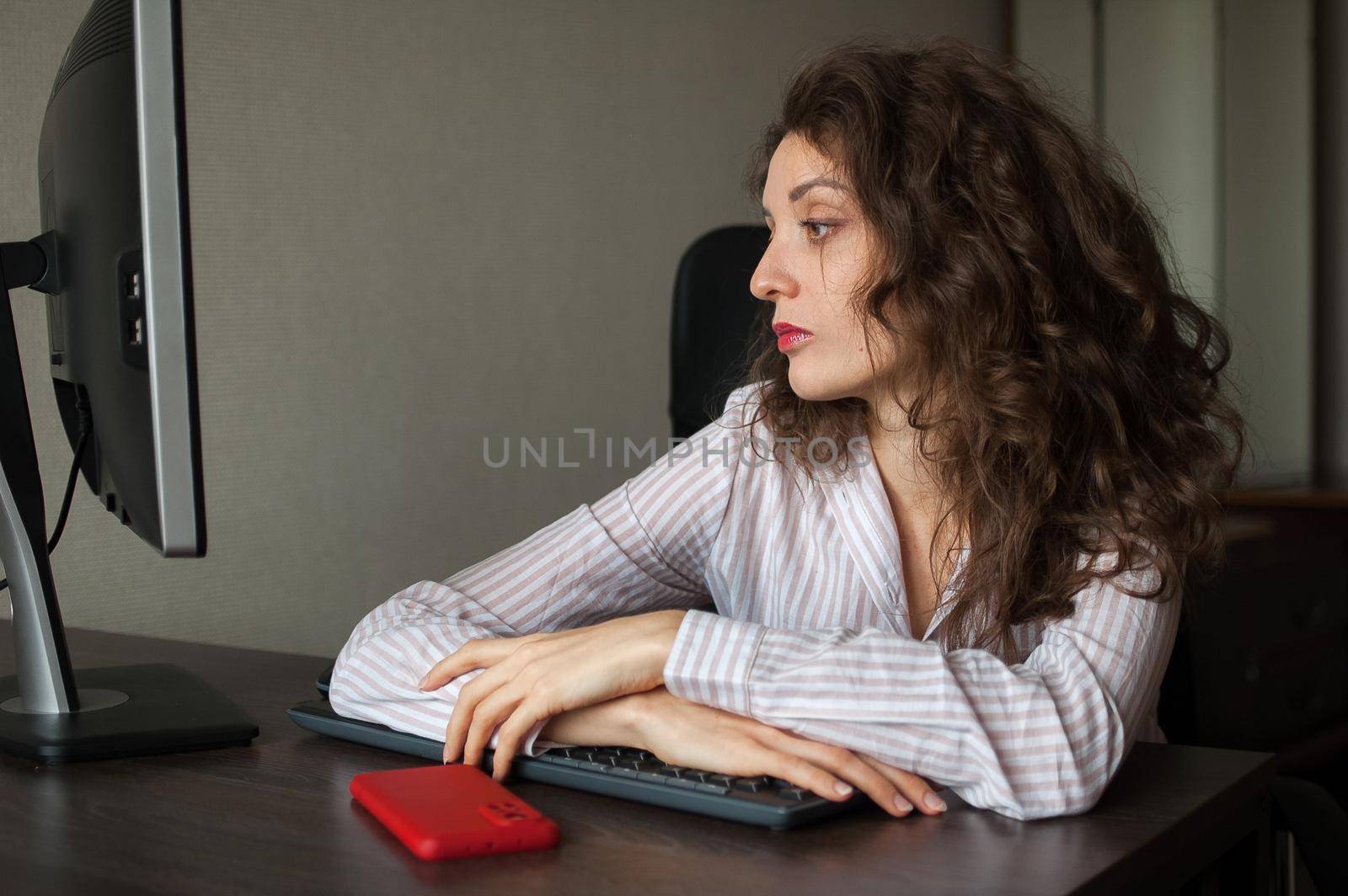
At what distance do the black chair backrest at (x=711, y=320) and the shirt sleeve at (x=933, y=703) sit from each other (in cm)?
104

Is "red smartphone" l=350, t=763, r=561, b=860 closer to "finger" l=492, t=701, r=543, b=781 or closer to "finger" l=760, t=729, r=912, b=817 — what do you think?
"finger" l=492, t=701, r=543, b=781

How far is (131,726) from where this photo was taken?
90cm

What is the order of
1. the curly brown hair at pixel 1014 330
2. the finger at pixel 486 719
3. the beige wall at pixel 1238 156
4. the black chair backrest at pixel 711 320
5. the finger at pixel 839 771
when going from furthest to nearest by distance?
1. the beige wall at pixel 1238 156
2. the black chair backrest at pixel 711 320
3. the curly brown hair at pixel 1014 330
4. the finger at pixel 486 719
5. the finger at pixel 839 771

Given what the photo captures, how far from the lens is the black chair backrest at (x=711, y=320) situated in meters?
1.88

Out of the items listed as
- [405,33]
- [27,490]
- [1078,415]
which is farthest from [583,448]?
[27,490]

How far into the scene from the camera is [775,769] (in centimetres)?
76

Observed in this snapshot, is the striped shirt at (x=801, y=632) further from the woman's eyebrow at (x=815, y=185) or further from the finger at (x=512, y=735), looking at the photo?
the woman's eyebrow at (x=815, y=185)

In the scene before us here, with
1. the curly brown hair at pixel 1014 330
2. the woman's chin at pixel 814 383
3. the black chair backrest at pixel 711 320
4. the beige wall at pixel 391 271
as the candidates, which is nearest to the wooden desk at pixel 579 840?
the curly brown hair at pixel 1014 330

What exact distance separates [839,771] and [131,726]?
513mm

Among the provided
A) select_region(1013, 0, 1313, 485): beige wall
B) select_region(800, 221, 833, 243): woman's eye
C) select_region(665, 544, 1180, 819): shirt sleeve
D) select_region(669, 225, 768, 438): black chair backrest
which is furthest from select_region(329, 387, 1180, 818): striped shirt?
select_region(1013, 0, 1313, 485): beige wall

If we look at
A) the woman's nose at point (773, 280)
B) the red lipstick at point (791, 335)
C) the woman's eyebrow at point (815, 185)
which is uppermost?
the woman's eyebrow at point (815, 185)

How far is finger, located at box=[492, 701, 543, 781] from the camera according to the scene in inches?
32.0

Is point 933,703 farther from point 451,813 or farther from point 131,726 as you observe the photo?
point 131,726

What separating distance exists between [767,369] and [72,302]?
76 centimetres
